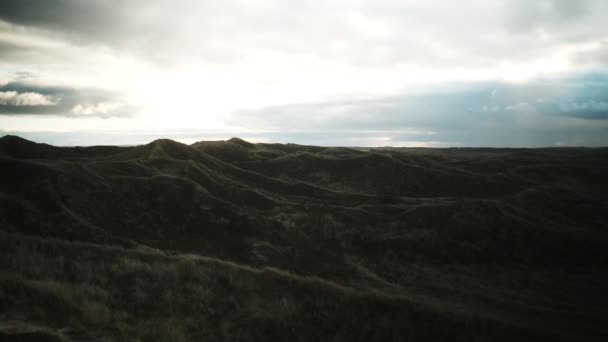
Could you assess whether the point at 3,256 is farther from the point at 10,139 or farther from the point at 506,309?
the point at 10,139

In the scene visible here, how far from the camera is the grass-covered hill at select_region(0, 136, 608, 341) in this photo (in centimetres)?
1048

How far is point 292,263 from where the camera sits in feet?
81.1

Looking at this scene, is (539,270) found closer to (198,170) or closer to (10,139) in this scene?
(198,170)

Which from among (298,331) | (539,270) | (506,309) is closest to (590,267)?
(539,270)

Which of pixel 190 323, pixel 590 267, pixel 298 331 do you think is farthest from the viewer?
pixel 590 267

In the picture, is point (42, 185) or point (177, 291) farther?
point (42, 185)

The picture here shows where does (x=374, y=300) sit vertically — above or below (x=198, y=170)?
below

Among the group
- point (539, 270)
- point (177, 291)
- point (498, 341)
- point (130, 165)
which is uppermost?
point (130, 165)

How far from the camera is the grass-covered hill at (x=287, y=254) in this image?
34.4 ft

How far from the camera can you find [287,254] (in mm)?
26594

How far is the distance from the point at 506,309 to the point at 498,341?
747 centimetres

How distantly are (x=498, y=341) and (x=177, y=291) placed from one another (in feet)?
38.5

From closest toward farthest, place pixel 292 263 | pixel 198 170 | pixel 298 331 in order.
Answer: pixel 298 331 → pixel 292 263 → pixel 198 170

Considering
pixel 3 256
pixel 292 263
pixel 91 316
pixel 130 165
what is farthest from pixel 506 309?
pixel 130 165
